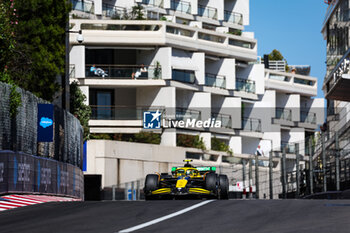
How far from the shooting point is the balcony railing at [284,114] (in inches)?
3253

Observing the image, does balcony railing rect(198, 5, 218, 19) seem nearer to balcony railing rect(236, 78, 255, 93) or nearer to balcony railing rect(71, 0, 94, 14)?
balcony railing rect(236, 78, 255, 93)

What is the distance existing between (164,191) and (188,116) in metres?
40.7

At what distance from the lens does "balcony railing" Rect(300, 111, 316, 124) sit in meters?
86.2

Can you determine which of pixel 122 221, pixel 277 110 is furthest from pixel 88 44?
pixel 122 221

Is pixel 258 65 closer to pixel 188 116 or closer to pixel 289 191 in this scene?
pixel 188 116

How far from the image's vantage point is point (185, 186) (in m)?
26.8

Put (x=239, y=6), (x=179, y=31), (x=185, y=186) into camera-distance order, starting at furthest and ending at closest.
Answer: (x=239, y=6) → (x=179, y=31) → (x=185, y=186)

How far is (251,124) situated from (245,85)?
3.59m

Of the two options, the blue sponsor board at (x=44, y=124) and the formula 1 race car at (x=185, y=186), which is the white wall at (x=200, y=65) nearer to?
the formula 1 race car at (x=185, y=186)

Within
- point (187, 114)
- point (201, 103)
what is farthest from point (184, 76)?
point (187, 114)

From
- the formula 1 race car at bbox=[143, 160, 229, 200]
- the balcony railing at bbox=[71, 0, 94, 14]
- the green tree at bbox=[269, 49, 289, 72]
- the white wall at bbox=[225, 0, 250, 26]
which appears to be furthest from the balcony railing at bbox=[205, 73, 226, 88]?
the formula 1 race car at bbox=[143, 160, 229, 200]

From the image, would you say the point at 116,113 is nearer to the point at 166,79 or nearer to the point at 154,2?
the point at 166,79

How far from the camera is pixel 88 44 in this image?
215ft

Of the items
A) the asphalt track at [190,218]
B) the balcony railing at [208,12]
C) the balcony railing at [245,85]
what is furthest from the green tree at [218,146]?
the asphalt track at [190,218]
